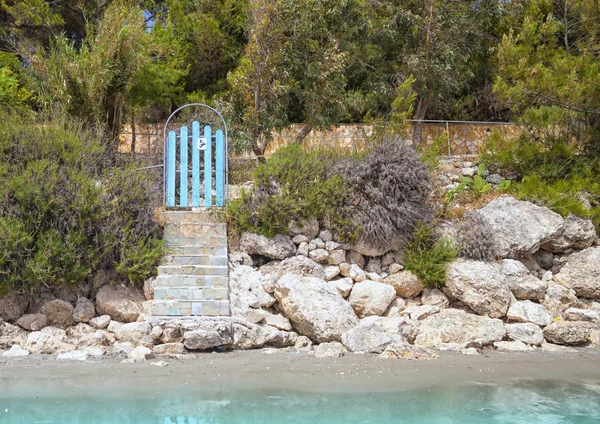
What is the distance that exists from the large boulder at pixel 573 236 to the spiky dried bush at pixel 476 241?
1329mm

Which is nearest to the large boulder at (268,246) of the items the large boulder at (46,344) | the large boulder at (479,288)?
the large boulder at (479,288)

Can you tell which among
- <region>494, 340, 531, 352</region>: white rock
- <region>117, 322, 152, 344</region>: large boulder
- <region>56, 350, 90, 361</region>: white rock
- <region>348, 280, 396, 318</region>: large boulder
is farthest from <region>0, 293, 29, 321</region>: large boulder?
<region>494, 340, 531, 352</region>: white rock

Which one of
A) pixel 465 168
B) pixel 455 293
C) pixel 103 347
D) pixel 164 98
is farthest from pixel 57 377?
pixel 164 98

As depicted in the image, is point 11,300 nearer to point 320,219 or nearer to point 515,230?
point 320,219

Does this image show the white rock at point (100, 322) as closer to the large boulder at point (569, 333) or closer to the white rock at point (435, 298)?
the white rock at point (435, 298)

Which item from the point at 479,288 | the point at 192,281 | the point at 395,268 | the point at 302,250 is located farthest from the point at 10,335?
the point at 479,288

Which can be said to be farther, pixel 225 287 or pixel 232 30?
pixel 232 30

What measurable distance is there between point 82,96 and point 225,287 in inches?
233

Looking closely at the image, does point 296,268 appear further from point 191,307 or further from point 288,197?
point 191,307

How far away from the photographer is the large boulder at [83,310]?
8289 millimetres

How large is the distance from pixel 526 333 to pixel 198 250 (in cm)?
515

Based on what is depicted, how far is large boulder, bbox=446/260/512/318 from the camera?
29.7 feet

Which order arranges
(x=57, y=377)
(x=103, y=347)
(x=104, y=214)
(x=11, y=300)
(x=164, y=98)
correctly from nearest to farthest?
1. (x=57, y=377)
2. (x=103, y=347)
3. (x=11, y=300)
4. (x=104, y=214)
5. (x=164, y=98)

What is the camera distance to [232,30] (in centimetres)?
1792
